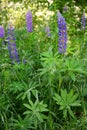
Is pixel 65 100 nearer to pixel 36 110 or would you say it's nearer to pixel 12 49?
pixel 36 110

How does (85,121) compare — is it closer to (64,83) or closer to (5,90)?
(64,83)

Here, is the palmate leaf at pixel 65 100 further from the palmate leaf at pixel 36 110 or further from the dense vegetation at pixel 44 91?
the palmate leaf at pixel 36 110

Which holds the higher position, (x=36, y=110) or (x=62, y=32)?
(x=62, y=32)

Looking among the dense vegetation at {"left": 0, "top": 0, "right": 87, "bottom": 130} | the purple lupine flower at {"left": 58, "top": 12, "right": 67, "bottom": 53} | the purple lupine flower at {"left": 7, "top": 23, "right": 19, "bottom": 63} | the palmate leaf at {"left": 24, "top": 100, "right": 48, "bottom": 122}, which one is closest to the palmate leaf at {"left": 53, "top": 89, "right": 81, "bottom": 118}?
the dense vegetation at {"left": 0, "top": 0, "right": 87, "bottom": 130}

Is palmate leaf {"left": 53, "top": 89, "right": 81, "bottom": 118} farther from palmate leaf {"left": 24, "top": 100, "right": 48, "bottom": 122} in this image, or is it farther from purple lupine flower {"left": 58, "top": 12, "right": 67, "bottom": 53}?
purple lupine flower {"left": 58, "top": 12, "right": 67, "bottom": 53}

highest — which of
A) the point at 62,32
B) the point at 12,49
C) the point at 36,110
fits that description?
the point at 62,32

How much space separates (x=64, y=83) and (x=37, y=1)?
11.2 feet

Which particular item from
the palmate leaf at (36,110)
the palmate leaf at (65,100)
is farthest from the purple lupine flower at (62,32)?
the palmate leaf at (36,110)

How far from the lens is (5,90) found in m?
2.95

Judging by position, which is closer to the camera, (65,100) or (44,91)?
(65,100)

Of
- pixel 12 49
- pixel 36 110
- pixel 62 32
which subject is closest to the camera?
pixel 36 110

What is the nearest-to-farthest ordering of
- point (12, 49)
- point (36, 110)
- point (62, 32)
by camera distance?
point (36, 110), point (62, 32), point (12, 49)

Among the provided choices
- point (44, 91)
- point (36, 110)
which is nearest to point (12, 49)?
point (44, 91)

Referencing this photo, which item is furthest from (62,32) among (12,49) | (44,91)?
(12,49)
